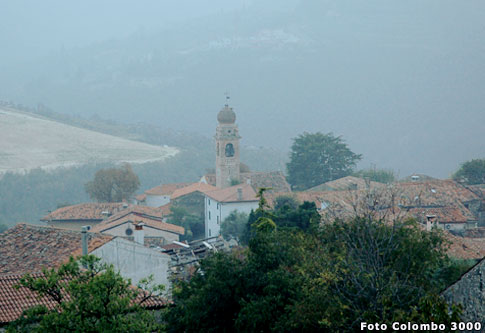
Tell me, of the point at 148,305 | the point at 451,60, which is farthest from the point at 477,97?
the point at 148,305

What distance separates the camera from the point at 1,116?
119 metres

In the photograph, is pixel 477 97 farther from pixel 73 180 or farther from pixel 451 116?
pixel 73 180

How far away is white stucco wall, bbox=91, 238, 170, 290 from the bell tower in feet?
134

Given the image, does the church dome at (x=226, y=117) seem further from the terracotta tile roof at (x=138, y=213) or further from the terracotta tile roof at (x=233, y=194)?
the terracotta tile roof at (x=138, y=213)

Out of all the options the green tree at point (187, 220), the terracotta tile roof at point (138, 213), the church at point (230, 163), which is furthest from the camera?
the church at point (230, 163)

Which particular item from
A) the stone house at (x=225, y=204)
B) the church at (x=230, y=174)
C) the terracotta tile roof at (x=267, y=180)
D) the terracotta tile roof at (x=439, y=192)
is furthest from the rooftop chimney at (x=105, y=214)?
the terracotta tile roof at (x=439, y=192)

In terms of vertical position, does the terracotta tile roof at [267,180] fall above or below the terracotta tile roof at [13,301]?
below

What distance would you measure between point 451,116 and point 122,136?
223 feet

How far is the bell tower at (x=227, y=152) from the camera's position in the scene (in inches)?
2534

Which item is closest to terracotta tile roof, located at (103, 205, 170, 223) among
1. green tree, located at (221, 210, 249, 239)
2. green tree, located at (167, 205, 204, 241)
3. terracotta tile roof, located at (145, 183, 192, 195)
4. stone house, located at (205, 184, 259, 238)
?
green tree, located at (167, 205, 204, 241)

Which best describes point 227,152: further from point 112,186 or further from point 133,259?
point 133,259

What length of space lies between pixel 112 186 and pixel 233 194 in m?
16.9

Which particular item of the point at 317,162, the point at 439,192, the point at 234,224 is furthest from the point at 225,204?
the point at 317,162

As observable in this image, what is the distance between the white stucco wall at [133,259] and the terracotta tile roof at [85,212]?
31.0m
